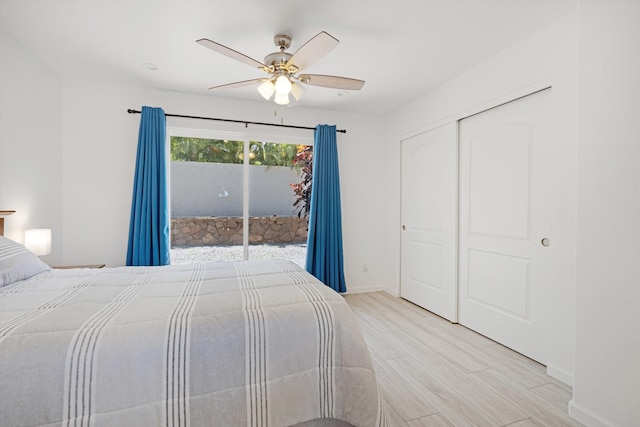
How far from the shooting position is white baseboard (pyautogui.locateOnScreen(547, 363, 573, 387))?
6.42 feet

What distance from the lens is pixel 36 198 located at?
8.68 ft

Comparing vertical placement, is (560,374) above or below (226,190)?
below

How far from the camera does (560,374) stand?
201 centimetres

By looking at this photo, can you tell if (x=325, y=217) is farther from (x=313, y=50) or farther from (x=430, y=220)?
(x=313, y=50)

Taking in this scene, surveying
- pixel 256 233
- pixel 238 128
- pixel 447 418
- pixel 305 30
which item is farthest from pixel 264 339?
pixel 238 128

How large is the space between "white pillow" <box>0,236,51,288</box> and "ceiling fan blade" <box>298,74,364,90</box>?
217 centimetres

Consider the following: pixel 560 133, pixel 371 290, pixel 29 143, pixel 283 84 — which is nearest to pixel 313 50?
pixel 283 84

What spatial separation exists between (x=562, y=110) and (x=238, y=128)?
3.16 metres

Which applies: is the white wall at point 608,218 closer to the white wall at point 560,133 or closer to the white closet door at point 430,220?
the white wall at point 560,133

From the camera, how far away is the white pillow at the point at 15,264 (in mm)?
1632

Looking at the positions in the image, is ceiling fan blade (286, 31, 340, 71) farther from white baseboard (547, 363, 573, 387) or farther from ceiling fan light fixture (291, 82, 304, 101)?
white baseboard (547, 363, 573, 387)

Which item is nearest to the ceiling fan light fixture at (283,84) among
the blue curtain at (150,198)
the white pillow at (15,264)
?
the blue curtain at (150,198)

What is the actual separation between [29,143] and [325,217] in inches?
117

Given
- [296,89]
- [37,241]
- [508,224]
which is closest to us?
[296,89]
